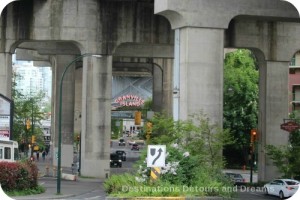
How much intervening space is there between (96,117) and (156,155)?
34.4 m

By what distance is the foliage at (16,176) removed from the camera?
38.9m

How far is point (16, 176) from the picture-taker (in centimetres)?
3956

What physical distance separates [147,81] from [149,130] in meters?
102

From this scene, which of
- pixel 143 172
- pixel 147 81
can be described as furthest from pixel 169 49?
pixel 147 81

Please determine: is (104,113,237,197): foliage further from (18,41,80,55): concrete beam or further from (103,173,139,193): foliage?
(18,41,80,55): concrete beam

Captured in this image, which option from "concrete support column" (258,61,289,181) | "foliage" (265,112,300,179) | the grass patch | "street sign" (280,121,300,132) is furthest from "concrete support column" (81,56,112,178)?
the grass patch

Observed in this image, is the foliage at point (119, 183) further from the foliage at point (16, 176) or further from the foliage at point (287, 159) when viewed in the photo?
the foliage at point (287, 159)

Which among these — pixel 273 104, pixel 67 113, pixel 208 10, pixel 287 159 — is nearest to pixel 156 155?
pixel 208 10

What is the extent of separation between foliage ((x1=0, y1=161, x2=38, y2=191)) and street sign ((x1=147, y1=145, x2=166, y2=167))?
45.6 ft

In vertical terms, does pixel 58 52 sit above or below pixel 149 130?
above

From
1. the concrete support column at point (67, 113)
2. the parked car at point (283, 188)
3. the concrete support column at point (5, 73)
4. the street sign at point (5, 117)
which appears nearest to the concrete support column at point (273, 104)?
the parked car at point (283, 188)

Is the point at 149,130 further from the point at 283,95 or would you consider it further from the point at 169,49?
the point at 169,49

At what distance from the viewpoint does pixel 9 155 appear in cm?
4688

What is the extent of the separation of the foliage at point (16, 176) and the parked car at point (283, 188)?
14.5 m
